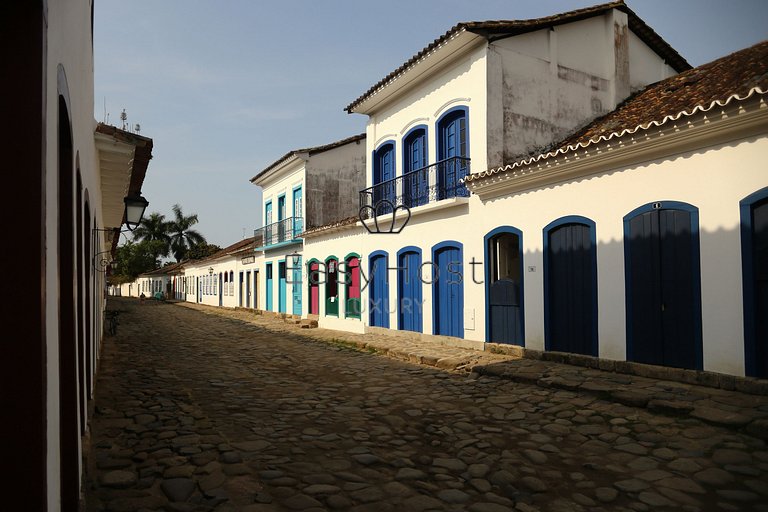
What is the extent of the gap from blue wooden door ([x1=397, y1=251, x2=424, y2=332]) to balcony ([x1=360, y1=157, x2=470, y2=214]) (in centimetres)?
142

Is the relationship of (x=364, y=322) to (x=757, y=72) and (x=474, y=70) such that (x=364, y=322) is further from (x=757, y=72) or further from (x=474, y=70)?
(x=757, y=72)

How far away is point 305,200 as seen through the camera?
66.4ft

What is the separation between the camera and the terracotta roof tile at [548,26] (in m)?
10.5

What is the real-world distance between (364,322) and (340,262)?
7.90ft

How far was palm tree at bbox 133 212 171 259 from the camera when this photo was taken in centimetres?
4975

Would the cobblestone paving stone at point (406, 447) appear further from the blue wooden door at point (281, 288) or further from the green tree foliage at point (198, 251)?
the green tree foliage at point (198, 251)

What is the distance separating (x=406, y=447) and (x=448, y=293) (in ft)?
23.4

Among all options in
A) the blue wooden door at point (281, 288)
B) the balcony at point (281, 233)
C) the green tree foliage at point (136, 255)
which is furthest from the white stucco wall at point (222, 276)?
the green tree foliage at point (136, 255)

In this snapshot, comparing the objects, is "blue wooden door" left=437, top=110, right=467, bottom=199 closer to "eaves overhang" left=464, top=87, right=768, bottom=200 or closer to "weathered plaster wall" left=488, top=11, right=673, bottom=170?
"weathered plaster wall" left=488, top=11, right=673, bottom=170

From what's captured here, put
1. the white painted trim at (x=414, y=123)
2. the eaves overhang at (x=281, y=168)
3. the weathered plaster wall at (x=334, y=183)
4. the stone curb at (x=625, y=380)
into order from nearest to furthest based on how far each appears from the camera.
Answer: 1. the stone curb at (x=625, y=380)
2. the white painted trim at (x=414, y=123)
3. the eaves overhang at (x=281, y=168)
4. the weathered plaster wall at (x=334, y=183)

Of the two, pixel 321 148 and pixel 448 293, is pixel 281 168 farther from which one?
pixel 448 293

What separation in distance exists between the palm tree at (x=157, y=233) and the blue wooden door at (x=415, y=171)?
42.6m

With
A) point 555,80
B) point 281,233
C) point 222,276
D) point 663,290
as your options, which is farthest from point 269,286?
point 663,290

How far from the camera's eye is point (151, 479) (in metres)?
3.92
